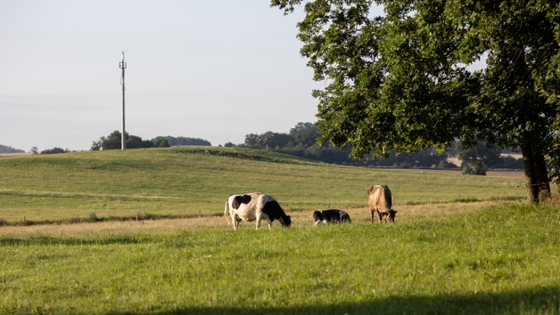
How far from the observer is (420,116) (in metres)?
19.3

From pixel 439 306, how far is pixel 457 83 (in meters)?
11.8

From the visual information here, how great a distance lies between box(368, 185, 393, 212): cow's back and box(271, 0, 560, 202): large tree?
6.76 meters

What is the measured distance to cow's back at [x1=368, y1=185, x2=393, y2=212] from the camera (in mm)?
28469

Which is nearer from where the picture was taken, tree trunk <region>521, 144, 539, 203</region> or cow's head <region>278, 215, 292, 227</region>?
tree trunk <region>521, 144, 539, 203</region>

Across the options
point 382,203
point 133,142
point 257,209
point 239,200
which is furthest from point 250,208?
point 133,142

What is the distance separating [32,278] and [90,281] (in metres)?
1.58

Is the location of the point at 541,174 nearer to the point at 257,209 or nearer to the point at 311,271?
the point at 257,209

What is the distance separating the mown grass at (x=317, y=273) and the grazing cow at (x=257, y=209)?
8.20 meters

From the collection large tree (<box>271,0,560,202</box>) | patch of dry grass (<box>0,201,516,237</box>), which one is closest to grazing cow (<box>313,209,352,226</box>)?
patch of dry grass (<box>0,201,516,237</box>)

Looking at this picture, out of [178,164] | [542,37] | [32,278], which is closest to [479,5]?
[542,37]

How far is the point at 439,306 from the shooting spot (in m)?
8.78

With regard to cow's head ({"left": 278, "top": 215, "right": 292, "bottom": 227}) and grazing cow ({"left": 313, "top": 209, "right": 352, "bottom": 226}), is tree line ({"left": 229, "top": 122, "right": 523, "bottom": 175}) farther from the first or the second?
cow's head ({"left": 278, "top": 215, "right": 292, "bottom": 227})

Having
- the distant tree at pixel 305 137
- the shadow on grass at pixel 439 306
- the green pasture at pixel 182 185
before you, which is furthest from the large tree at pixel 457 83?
the distant tree at pixel 305 137

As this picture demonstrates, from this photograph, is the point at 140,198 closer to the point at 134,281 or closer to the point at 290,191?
the point at 290,191
